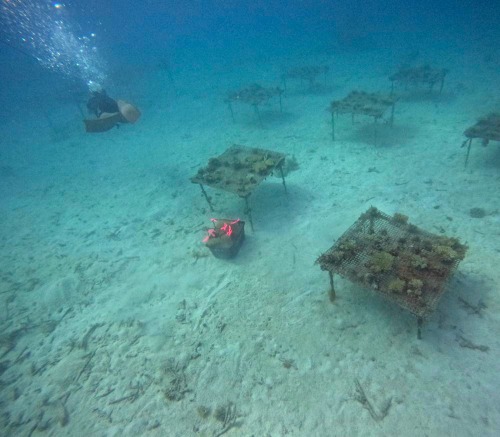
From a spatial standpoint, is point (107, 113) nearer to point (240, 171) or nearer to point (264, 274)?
point (240, 171)

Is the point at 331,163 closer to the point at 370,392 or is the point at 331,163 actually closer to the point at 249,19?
the point at 370,392

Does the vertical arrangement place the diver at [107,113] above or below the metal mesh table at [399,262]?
above

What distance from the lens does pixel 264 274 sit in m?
9.49

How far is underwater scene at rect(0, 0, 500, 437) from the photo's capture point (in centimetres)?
631

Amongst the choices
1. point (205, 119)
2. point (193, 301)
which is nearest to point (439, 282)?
point (193, 301)

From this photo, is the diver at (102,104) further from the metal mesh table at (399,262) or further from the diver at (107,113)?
the metal mesh table at (399,262)

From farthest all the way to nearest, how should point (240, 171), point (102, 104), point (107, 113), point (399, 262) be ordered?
point (240, 171) → point (102, 104) → point (107, 113) → point (399, 262)

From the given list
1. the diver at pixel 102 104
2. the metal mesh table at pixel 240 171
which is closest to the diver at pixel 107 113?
the diver at pixel 102 104

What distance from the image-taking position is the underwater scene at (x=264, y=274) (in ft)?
20.7

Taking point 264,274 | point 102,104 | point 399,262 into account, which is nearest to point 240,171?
point 264,274

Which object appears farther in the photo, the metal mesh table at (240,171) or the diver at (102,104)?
the diver at (102,104)

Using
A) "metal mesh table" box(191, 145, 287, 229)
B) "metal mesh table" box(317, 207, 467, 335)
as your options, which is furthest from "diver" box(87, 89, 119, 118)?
"metal mesh table" box(317, 207, 467, 335)

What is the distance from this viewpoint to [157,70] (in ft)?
144

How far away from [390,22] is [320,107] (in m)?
36.7
